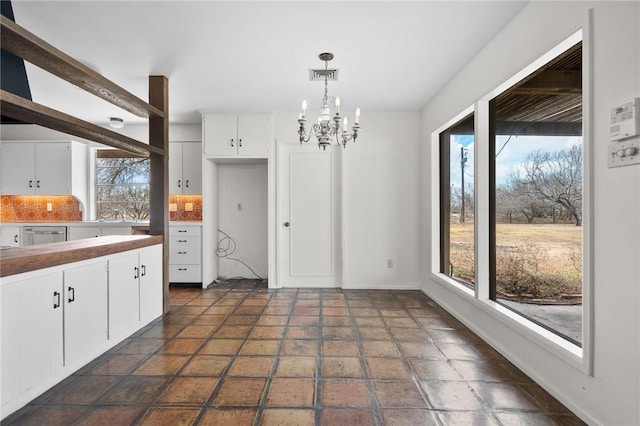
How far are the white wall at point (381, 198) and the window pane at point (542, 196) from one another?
5.97 ft

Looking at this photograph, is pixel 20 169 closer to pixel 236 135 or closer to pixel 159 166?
pixel 159 166

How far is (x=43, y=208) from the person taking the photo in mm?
5316

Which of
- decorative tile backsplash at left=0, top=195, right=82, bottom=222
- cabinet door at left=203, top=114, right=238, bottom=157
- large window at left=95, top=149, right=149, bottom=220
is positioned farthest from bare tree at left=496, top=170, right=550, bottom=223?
decorative tile backsplash at left=0, top=195, right=82, bottom=222

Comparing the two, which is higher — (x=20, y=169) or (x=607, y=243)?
(x=20, y=169)

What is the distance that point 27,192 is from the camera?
4910mm

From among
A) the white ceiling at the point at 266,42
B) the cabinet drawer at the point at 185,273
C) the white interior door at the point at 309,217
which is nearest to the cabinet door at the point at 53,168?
the white ceiling at the point at 266,42

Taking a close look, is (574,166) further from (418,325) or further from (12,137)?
(12,137)

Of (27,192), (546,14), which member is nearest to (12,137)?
(27,192)

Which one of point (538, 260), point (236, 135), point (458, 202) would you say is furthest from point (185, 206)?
point (538, 260)

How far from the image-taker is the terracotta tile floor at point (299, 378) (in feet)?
5.83

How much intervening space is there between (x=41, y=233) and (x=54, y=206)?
713 millimetres

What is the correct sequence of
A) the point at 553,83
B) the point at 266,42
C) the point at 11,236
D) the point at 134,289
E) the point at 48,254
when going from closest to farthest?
the point at 48,254
the point at 553,83
the point at 266,42
the point at 134,289
the point at 11,236

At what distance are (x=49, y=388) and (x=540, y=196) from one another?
347 centimetres

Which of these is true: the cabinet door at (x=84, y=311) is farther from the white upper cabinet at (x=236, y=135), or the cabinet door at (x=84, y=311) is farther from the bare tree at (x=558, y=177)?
the bare tree at (x=558, y=177)
